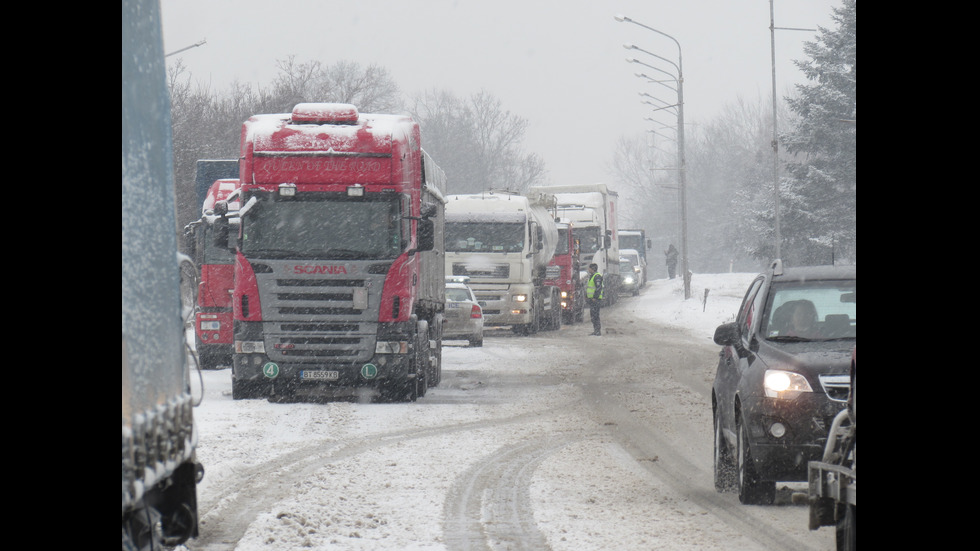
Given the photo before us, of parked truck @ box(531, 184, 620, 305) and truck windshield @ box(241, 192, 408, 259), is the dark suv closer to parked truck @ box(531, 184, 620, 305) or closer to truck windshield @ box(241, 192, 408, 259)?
truck windshield @ box(241, 192, 408, 259)

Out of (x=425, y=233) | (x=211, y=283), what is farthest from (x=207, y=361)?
(x=425, y=233)

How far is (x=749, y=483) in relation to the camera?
903cm

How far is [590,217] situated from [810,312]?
3515 centimetres

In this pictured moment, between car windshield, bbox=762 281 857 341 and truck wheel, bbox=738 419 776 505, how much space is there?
80 centimetres

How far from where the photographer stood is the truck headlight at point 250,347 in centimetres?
1659

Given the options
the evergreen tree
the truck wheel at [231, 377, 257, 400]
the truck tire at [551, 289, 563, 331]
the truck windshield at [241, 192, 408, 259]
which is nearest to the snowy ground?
the truck wheel at [231, 377, 257, 400]

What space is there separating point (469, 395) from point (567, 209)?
26533 millimetres

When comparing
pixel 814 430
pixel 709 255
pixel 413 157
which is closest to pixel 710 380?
pixel 413 157

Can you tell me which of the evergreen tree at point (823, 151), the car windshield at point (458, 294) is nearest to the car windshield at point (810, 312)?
the car windshield at point (458, 294)

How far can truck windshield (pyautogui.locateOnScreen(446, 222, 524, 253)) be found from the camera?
32.2 meters

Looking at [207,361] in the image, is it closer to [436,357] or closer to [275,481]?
[436,357]

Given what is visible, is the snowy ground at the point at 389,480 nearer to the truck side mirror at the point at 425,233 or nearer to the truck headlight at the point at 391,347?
the truck headlight at the point at 391,347
